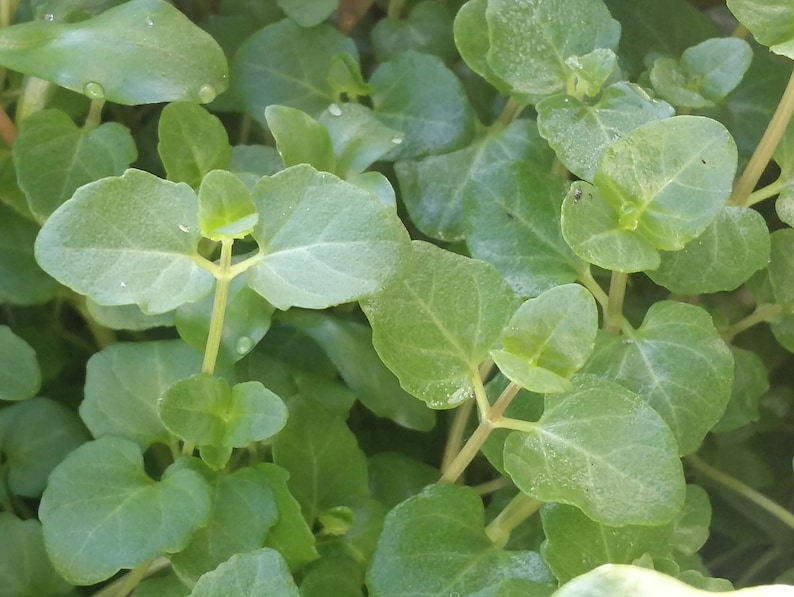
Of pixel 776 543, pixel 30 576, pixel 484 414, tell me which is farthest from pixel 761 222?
pixel 30 576

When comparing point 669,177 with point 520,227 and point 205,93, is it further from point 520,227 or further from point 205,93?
point 205,93

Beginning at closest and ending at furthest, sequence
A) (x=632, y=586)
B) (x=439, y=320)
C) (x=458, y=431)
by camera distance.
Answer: (x=632, y=586) < (x=439, y=320) < (x=458, y=431)

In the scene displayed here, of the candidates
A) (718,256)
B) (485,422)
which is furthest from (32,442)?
(718,256)

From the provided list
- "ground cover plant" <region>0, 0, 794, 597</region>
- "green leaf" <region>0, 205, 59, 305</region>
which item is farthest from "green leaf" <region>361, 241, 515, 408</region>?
"green leaf" <region>0, 205, 59, 305</region>

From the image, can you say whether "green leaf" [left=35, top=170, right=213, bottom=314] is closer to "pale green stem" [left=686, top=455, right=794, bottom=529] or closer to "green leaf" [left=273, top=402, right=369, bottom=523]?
"green leaf" [left=273, top=402, right=369, bottom=523]

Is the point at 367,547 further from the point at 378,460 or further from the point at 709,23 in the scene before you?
the point at 709,23
